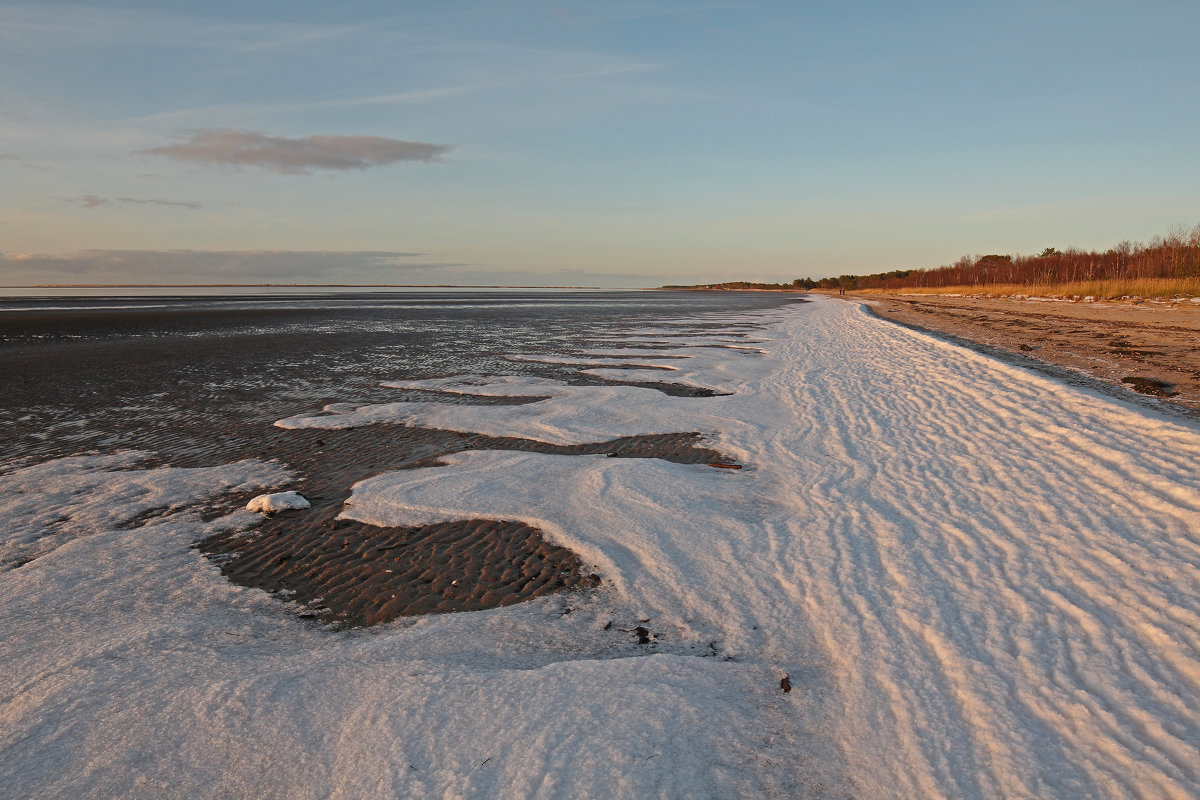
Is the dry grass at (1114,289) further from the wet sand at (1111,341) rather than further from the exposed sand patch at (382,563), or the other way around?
the exposed sand patch at (382,563)

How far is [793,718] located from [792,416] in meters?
7.02

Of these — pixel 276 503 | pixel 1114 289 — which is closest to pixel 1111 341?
pixel 276 503

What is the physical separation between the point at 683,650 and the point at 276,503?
434 cm

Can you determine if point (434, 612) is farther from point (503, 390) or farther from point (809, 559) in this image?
point (503, 390)

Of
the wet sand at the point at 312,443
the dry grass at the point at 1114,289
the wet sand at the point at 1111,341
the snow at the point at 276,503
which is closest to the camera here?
the wet sand at the point at 312,443

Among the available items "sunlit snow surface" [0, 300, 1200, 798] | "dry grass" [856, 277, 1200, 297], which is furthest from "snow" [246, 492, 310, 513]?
"dry grass" [856, 277, 1200, 297]

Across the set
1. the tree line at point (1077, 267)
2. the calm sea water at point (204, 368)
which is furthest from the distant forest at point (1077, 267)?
the calm sea water at point (204, 368)

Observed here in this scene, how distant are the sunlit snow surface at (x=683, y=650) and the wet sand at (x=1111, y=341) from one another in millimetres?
5632

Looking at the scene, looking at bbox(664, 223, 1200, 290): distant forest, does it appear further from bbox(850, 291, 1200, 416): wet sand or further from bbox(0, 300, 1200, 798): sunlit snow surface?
bbox(0, 300, 1200, 798): sunlit snow surface

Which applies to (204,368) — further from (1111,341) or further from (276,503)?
(1111,341)

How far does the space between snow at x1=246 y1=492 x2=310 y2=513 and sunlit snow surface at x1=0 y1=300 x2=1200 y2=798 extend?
1.03 feet

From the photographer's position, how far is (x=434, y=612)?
4168 millimetres

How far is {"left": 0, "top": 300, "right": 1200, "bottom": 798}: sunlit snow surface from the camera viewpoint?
2.69 metres

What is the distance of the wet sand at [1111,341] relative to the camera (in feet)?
36.8
